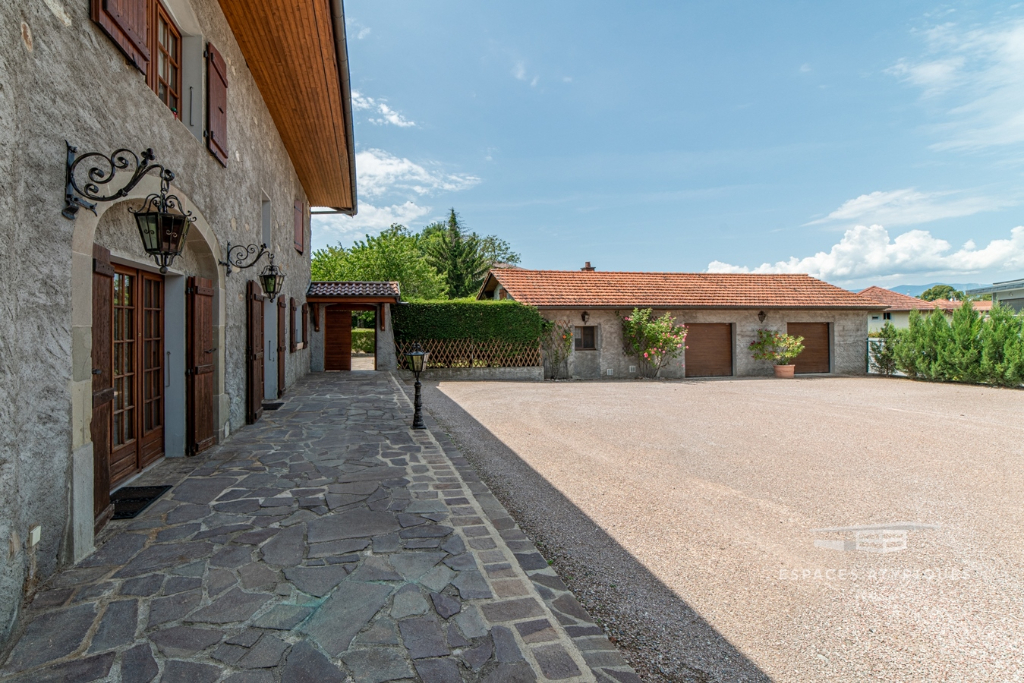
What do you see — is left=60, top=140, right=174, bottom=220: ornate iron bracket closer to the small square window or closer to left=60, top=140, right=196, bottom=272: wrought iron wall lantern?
left=60, top=140, right=196, bottom=272: wrought iron wall lantern

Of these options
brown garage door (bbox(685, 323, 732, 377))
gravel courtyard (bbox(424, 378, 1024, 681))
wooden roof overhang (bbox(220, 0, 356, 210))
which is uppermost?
wooden roof overhang (bbox(220, 0, 356, 210))

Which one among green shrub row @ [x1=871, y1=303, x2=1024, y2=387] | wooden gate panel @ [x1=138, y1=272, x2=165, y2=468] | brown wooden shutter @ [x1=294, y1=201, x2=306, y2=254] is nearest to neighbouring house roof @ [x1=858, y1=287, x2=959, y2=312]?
green shrub row @ [x1=871, y1=303, x2=1024, y2=387]

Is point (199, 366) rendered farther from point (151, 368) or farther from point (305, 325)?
point (305, 325)

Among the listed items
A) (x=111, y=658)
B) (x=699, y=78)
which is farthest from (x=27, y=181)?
(x=699, y=78)

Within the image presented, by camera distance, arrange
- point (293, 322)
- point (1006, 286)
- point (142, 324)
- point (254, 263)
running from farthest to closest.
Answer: point (1006, 286)
point (293, 322)
point (254, 263)
point (142, 324)

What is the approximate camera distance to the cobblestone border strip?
1.86 m

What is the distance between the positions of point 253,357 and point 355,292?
7.37 meters

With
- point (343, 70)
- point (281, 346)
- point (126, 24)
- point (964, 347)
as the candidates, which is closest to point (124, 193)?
point (126, 24)

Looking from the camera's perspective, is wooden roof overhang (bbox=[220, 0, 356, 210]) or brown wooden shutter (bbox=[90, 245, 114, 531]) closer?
brown wooden shutter (bbox=[90, 245, 114, 531])

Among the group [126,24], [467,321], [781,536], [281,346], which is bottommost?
[781,536]

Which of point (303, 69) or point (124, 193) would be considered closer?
point (124, 193)

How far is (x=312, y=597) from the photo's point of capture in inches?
89.0

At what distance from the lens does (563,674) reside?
5.82 feet

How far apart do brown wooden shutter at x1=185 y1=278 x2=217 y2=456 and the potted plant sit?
16.2 meters
